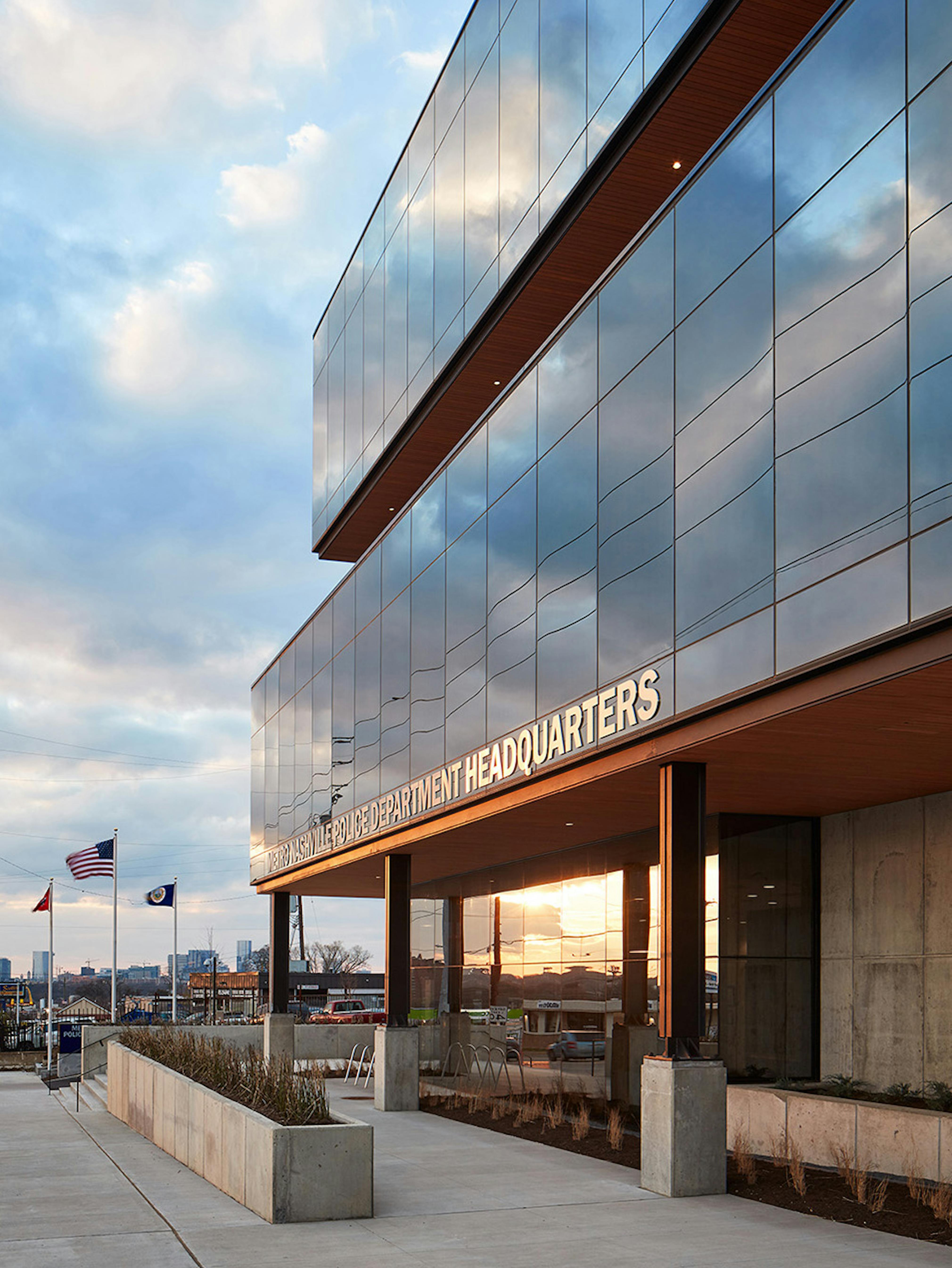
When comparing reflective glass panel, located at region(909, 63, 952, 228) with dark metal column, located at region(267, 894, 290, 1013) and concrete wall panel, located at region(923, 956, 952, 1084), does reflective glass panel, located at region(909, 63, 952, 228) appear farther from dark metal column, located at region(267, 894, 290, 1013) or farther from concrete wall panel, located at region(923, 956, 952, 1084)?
dark metal column, located at region(267, 894, 290, 1013)

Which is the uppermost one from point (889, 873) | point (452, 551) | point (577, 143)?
point (577, 143)

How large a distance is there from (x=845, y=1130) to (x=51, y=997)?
42911mm

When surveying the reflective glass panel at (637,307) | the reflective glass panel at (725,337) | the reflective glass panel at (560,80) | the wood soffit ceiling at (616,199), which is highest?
the reflective glass panel at (560,80)

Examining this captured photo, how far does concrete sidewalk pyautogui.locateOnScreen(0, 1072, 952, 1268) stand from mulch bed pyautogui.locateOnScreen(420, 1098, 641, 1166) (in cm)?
51

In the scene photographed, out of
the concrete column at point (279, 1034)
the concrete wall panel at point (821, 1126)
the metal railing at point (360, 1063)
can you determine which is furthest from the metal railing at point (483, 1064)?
the concrete wall panel at point (821, 1126)

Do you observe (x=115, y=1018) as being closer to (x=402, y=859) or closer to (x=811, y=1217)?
(x=402, y=859)

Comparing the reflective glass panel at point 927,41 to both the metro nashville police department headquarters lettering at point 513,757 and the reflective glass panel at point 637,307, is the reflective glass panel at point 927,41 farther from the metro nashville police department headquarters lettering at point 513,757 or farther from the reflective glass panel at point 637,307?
the metro nashville police department headquarters lettering at point 513,757

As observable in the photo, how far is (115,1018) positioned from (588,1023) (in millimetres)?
40239

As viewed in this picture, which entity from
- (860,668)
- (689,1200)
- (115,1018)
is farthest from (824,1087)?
(115,1018)

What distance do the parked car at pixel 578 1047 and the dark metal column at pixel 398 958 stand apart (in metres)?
3.40

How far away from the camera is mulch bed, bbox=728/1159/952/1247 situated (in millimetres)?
13047

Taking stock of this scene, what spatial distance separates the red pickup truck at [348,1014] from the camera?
5412cm

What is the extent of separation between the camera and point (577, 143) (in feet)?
74.8

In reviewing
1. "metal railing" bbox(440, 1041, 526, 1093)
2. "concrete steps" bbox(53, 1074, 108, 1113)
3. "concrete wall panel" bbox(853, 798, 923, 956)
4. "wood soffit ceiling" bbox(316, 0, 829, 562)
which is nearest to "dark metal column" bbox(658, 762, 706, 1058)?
"concrete wall panel" bbox(853, 798, 923, 956)
